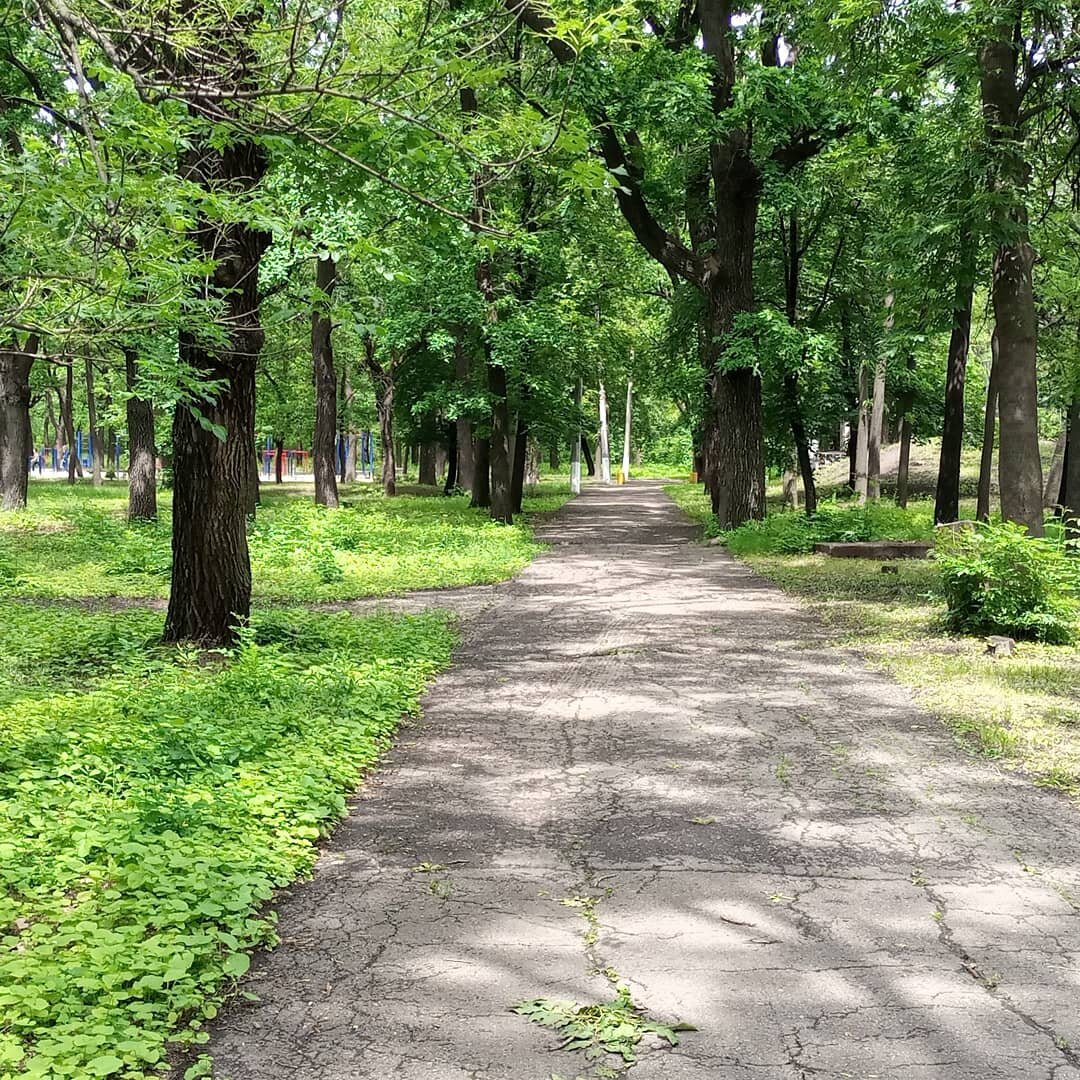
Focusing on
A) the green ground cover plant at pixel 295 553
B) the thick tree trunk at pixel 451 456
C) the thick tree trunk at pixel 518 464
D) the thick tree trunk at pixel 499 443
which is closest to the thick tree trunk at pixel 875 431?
the thick tree trunk at pixel 518 464

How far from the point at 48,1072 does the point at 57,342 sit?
3.54 m

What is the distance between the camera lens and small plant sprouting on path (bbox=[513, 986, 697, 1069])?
3121mm

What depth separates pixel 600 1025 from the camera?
128 inches

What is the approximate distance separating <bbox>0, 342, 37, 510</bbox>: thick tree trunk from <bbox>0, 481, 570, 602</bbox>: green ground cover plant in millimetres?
598

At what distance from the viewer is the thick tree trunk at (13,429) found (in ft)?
72.5

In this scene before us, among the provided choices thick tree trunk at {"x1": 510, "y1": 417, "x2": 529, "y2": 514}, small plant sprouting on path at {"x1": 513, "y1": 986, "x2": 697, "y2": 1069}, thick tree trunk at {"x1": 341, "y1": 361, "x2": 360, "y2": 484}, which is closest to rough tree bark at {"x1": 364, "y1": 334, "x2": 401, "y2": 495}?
thick tree trunk at {"x1": 341, "y1": 361, "x2": 360, "y2": 484}

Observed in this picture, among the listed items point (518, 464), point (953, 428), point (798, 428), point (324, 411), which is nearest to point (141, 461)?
point (324, 411)

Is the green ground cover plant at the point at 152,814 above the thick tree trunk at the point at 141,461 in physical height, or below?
below

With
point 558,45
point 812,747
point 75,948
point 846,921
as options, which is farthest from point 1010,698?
point 558,45

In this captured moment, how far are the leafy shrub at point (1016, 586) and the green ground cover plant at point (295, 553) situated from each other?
713 centimetres

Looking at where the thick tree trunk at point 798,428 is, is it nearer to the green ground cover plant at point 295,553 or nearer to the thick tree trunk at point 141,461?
the green ground cover plant at point 295,553

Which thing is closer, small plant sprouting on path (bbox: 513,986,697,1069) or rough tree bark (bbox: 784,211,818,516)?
small plant sprouting on path (bbox: 513,986,697,1069)

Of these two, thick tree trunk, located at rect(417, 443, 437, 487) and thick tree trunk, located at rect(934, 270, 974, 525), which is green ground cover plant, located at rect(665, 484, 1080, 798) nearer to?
thick tree trunk, located at rect(934, 270, 974, 525)

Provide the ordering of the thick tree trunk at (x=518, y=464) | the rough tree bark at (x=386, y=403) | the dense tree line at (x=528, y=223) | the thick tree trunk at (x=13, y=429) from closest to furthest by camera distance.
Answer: the dense tree line at (x=528, y=223), the thick tree trunk at (x=13, y=429), the thick tree trunk at (x=518, y=464), the rough tree bark at (x=386, y=403)
